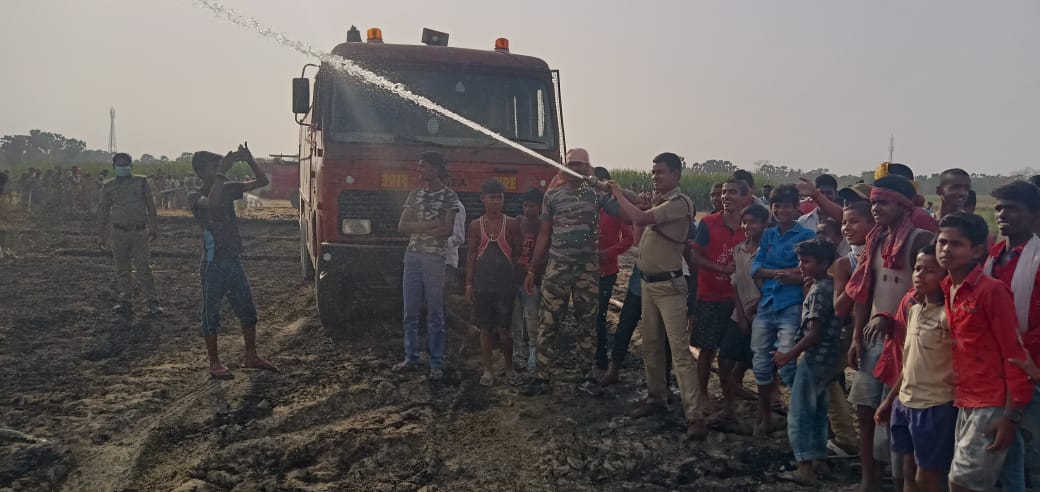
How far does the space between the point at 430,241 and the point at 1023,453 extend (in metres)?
4.11

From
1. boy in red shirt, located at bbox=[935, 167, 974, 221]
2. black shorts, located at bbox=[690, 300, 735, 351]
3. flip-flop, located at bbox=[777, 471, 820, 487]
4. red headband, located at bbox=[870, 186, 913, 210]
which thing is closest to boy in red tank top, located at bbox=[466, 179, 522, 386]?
black shorts, located at bbox=[690, 300, 735, 351]

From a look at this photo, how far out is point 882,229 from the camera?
12.2ft

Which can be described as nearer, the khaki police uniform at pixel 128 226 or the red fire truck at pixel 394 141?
Answer: the red fire truck at pixel 394 141

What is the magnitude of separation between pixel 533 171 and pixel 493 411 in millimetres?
2613

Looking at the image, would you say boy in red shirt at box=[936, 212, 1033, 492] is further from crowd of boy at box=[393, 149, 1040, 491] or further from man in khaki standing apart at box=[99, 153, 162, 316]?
man in khaki standing apart at box=[99, 153, 162, 316]

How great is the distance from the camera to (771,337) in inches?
176

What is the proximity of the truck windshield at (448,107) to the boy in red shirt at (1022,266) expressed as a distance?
4.41m

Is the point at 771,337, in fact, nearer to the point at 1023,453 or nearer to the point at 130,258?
the point at 1023,453

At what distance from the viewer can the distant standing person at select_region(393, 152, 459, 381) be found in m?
5.86

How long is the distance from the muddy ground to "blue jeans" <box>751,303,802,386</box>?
1.60ft

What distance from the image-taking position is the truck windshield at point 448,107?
6816mm

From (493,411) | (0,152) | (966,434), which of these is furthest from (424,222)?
(0,152)

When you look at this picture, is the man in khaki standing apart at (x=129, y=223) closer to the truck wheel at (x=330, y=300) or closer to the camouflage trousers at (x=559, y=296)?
the truck wheel at (x=330, y=300)

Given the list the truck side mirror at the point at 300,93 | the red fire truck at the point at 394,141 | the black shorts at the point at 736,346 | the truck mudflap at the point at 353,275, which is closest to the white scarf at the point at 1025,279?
the black shorts at the point at 736,346
